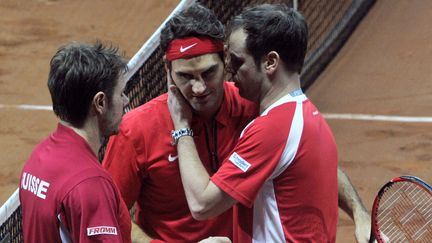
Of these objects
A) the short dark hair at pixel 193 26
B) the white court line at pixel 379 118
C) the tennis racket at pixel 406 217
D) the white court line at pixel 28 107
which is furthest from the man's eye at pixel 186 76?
the white court line at pixel 28 107

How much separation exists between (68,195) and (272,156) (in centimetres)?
92

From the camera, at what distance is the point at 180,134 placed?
400 cm

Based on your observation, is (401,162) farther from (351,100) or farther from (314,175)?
(314,175)

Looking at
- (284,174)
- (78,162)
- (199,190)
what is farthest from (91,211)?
(284,174)

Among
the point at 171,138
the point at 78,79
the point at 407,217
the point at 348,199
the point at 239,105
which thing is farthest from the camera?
the point at 407,217

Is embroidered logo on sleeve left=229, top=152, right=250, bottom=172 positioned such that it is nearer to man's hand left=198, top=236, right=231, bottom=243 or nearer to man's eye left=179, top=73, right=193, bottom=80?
man's hand left=198, top=236, right=231, bottom=243

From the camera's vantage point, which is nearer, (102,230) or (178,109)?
(102,230)

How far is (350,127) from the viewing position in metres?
9.16

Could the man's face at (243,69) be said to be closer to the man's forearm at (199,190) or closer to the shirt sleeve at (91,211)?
the man's forearm at (199,190)

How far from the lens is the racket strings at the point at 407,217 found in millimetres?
5980

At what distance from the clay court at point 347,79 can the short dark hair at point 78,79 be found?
4.23 meters

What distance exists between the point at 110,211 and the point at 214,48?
1077 mm

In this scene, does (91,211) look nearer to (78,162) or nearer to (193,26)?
(78,162)

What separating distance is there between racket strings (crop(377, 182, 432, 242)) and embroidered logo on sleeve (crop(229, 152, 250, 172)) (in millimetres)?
2301
